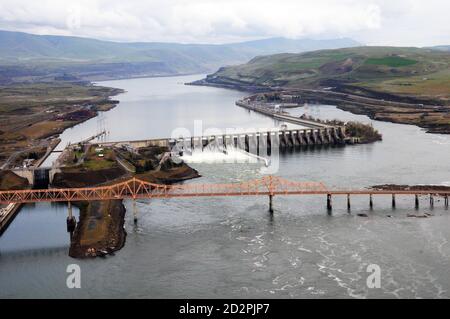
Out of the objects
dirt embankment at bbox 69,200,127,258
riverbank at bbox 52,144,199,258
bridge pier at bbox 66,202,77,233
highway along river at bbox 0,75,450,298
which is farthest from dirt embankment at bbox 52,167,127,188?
bridge pier at bbox 66,202,77,233

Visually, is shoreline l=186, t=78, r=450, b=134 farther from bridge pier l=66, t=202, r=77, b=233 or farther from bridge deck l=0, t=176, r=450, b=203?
bridge pier l=66, t=202, r=77, b=233

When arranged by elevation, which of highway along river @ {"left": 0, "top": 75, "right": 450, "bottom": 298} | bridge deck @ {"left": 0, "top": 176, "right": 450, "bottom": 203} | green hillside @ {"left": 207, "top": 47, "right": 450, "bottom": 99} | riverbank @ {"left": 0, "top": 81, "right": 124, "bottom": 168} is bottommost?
highway along river @ {"left": 0, "top": 75, "right": 450, "bottom": 298}

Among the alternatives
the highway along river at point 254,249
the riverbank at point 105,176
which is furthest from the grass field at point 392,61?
the highway along river at point 254,249

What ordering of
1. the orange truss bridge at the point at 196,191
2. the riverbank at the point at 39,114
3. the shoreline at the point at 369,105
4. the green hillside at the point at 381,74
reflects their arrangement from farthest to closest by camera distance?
1. the green hillside at the point at 381,74
2. the shoreline at the point at 369,105
3. the riverbank at the point at 39,114
4. the orange truss bridge at the point at 196,191

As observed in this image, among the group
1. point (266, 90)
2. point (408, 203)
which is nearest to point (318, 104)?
point (266, 90)

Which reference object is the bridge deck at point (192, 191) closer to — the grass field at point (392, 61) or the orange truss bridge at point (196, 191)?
the orange truss bridge at point (196, 191)

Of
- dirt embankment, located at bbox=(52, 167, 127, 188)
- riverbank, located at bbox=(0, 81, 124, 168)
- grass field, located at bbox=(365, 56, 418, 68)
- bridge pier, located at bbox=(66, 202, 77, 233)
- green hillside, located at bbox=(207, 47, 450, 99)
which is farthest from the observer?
grass field, located at bbox=(365, 56, 418, 68)

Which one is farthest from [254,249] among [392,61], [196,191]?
[392,61]

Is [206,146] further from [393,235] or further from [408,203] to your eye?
[393,235]

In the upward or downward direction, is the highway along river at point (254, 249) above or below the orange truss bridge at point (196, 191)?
below
